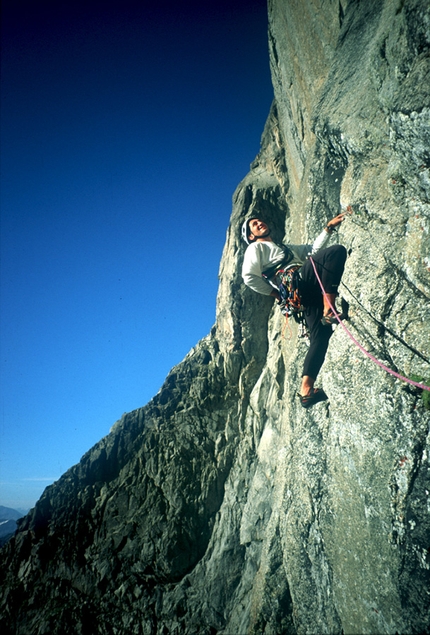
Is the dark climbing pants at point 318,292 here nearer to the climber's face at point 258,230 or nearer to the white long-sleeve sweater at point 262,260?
the white long-sleeve sweater at point 262,260

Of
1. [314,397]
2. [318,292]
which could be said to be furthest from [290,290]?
[314,397]

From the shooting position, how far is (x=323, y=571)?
528 cm

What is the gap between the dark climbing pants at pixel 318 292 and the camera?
5773 mm

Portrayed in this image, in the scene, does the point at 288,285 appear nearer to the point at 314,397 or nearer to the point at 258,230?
the point at 258,230

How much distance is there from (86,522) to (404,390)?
1395 cm

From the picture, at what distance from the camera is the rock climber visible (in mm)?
5801

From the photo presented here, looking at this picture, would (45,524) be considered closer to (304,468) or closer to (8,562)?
(8,562)

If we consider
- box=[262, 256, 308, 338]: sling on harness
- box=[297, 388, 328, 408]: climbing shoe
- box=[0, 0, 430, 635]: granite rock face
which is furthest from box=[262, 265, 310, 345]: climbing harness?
box=[297, 388, 328, 408]: climbing shoe

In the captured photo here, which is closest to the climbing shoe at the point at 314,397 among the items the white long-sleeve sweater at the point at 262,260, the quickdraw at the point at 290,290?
the quickdraw at the point at 290,290

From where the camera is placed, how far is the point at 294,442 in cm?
672

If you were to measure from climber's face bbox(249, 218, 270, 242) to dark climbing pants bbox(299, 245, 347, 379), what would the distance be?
117cm

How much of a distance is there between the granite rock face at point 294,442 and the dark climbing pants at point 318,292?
0.24 m

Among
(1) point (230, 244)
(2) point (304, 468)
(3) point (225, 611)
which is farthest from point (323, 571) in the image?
(1) point (230, 244)

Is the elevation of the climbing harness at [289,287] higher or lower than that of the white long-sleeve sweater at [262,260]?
lower
